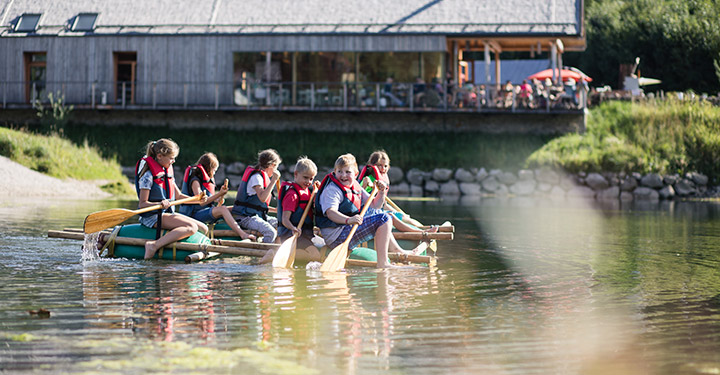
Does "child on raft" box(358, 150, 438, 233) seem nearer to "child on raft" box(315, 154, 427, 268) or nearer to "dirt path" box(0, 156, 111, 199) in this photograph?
"child on raft" box(315, 154, 427, 268)

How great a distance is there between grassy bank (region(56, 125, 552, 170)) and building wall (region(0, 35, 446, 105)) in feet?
4.74

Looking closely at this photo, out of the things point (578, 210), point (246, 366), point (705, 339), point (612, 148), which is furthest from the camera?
point (612, 148)

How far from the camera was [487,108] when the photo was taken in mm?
30625

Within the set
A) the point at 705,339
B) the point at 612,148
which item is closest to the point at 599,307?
the point at 705,339

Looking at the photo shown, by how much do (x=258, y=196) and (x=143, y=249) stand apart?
1.72 m

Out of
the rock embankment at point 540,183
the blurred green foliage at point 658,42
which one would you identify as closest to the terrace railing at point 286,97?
the rock embankment at point 540,183

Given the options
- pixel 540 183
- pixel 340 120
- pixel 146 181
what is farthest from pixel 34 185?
pixel 540 183

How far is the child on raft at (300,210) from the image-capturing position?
10.5 m

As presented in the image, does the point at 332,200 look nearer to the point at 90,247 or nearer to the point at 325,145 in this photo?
the point at 90,247

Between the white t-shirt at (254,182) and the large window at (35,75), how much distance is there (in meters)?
24.1

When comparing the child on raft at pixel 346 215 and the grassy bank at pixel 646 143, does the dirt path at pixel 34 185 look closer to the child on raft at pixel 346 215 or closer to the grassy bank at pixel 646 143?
the grassy bank at pixel 646 143

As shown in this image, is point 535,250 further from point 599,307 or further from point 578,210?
point 578,210

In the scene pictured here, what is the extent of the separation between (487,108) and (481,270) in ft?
68.0

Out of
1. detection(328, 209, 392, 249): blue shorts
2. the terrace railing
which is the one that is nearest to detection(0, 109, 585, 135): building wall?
the terrace railing
